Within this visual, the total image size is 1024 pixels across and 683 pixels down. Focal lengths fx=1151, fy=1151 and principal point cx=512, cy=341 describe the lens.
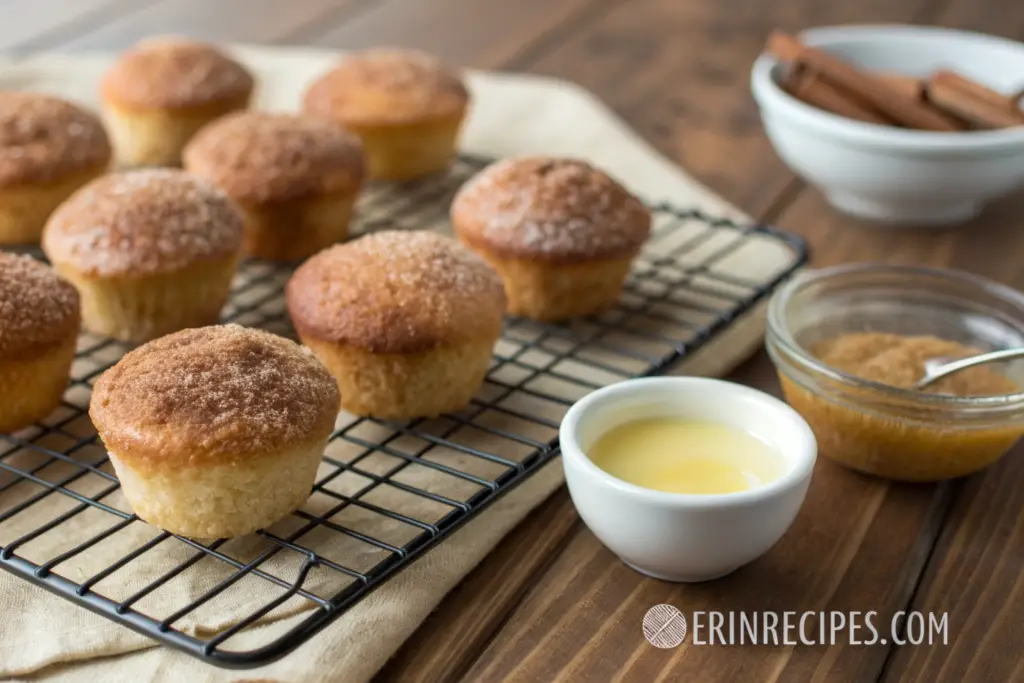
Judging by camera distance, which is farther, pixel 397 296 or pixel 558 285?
pixel 558 285

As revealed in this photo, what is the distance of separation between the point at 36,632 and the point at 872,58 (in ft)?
9.41

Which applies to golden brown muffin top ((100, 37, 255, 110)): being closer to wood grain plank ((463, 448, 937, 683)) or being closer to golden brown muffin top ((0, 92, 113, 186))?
golden brown muffin top ((0, 92, 113, 186))

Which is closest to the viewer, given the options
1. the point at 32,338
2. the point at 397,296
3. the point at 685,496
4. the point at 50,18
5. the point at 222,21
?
the point at 685,496

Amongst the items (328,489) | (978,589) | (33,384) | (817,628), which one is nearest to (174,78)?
(33,384)

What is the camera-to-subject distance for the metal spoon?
205 centimetres

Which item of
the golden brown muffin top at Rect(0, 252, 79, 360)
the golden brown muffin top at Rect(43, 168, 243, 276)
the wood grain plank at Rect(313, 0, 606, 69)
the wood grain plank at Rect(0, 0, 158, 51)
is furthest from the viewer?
the wood grain plank at Rect(313, 0, 606, 69)

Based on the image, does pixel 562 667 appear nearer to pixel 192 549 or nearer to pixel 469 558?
pixel 469 558

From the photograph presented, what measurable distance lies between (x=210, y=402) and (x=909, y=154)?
1966 mm

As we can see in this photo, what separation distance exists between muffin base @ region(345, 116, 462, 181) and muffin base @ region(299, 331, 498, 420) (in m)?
1.11

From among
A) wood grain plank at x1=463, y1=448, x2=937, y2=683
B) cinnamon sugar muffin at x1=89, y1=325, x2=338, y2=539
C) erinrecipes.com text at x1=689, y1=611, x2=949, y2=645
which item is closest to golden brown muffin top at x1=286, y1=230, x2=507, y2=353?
cinnamon sugar muffin at x1=89, y1=325, x2=338, y2=539

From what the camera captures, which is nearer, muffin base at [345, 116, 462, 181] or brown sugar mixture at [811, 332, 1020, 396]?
brown sugar mixture at [811, 332, 1020, 396]

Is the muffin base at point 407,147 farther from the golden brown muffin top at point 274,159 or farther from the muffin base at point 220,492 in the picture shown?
the muffin base at point 220,492

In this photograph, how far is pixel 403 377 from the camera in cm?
227

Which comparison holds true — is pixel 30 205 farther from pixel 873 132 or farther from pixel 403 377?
pixel 873 132
